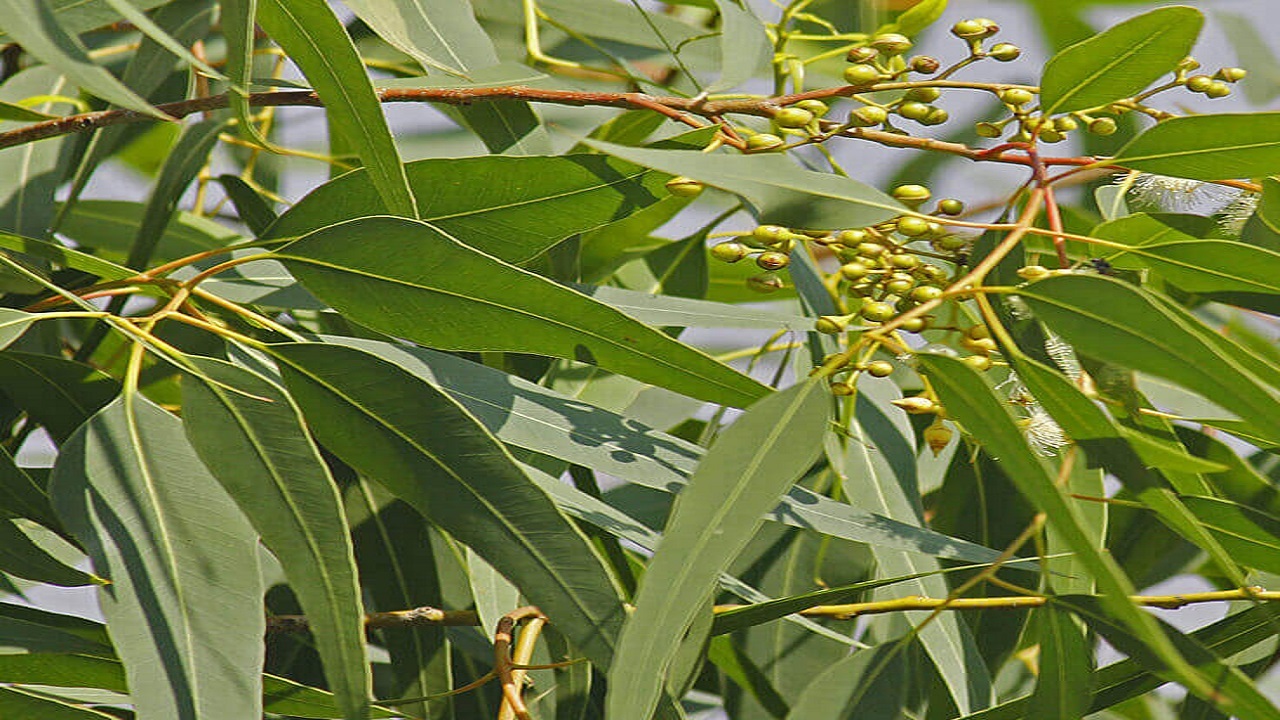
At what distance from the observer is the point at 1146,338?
1.92ft

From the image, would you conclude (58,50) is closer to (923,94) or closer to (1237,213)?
(923,94)

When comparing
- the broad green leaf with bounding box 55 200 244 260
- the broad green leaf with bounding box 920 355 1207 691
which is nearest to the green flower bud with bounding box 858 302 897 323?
the broad green leaf with bounding box 920 355 1207 691

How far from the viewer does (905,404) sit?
0.70 m

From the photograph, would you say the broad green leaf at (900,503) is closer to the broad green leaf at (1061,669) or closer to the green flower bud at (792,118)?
the broad green leaf at (1061,669)

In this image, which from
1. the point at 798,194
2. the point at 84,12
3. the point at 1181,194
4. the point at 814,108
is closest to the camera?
the point at 798,194

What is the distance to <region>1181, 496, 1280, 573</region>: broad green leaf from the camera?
760 millimetres

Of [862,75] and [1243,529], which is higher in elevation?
[862,75]

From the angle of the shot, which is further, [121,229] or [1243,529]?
[121,229]

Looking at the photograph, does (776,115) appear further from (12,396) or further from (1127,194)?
(12,396)

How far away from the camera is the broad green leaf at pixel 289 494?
61cm

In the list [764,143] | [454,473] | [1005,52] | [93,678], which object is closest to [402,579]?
[93,678]

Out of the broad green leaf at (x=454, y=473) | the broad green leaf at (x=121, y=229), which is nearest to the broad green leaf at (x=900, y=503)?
the broad green leaf at (x=454, y=473)

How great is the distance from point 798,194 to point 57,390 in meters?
0.53

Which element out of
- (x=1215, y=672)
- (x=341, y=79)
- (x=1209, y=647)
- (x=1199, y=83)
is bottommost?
(x=1209, y=647)
